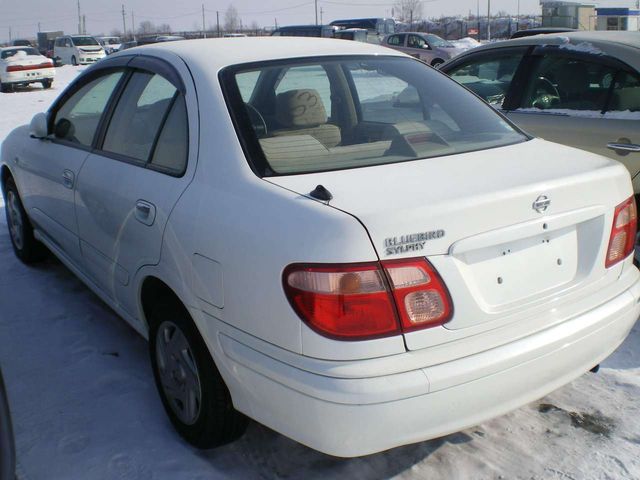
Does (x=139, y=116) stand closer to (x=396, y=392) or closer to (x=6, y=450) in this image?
(x=6, y=450)

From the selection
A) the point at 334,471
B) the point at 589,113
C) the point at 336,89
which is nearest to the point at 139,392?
the point at 334,471

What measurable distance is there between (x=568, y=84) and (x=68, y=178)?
10.9 feet

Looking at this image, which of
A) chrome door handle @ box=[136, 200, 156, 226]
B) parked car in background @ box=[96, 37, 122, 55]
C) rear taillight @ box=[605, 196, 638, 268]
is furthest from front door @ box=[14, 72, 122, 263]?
parked car in background @ box=[96, 37, 122, 55]

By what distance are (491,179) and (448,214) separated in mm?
344

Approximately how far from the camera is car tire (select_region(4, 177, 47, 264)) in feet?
16.8

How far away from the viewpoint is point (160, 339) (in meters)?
3.05

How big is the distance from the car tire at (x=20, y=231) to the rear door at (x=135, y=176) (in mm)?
1512

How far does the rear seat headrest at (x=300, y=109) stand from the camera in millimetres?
3066

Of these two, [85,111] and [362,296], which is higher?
[85,111]

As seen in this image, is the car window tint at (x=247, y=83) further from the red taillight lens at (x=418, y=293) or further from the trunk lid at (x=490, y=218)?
the red taillight lens at (x=418, y=293)

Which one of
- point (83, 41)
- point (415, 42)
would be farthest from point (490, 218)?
point (83, 41)

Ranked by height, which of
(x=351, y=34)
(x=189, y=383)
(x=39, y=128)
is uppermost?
(x=351, y=34)

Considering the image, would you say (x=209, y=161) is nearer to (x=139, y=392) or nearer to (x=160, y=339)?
(x=160, y=339)

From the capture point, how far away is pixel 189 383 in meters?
2.86
